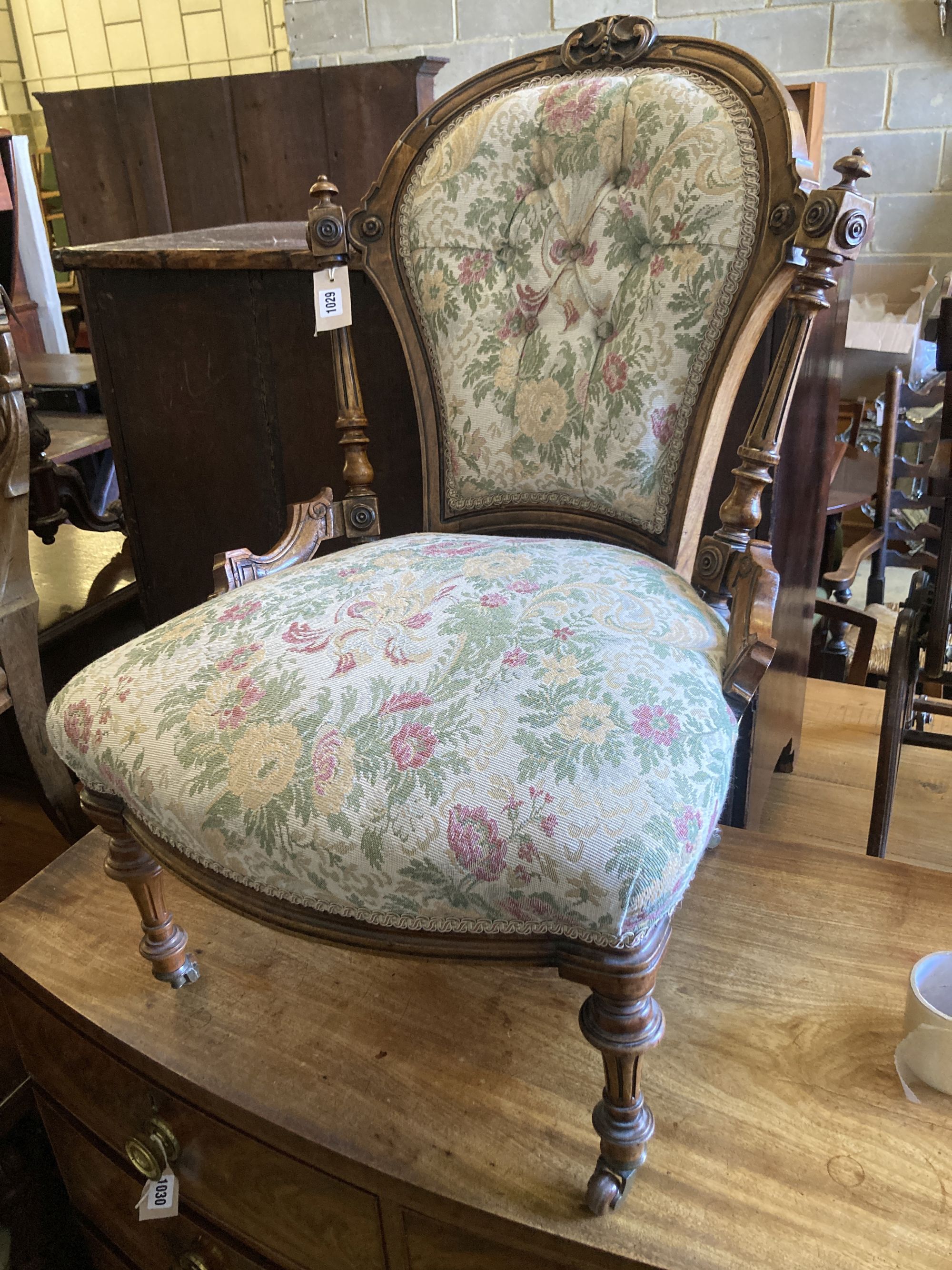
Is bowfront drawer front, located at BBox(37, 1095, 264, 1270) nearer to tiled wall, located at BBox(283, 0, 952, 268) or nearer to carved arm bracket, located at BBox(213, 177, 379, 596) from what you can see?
carved arm bracket, located at BBox(213, 177, 379, 596)

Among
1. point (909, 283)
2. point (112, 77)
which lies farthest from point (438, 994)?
point (112, 77)

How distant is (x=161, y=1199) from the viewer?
85 centimetres

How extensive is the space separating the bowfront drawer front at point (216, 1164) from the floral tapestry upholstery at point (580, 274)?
626 mm

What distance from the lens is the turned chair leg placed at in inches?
28.8

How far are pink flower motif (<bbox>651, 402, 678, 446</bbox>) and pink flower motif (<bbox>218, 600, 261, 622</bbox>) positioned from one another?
1.27ft

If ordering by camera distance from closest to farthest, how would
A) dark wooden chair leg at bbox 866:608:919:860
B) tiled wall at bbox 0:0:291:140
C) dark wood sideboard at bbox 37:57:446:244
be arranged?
dark wooden chair leg at bbox 866:608:919:860, dark wood sideboard at bbox 37:57:446:244, tiled wall at bbox 0:0:291:140

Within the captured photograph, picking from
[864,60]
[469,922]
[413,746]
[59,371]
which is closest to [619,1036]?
[469,922]

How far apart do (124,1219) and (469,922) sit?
26.3 inches

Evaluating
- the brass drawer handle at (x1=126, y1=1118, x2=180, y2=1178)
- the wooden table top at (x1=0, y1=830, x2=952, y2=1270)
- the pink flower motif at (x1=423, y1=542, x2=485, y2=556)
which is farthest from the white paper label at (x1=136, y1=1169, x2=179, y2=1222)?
the pink flower motif at (x1=423, y1=542, x2=485, y2=556)

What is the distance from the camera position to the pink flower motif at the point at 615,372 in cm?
87

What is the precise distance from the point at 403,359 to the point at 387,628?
0.66 m

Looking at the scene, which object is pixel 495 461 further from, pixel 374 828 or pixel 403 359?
pixel 374 828

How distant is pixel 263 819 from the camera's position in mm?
596

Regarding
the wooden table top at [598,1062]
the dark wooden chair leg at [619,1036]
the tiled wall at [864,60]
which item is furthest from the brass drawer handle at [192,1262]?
the tiled wall at [864,60]
